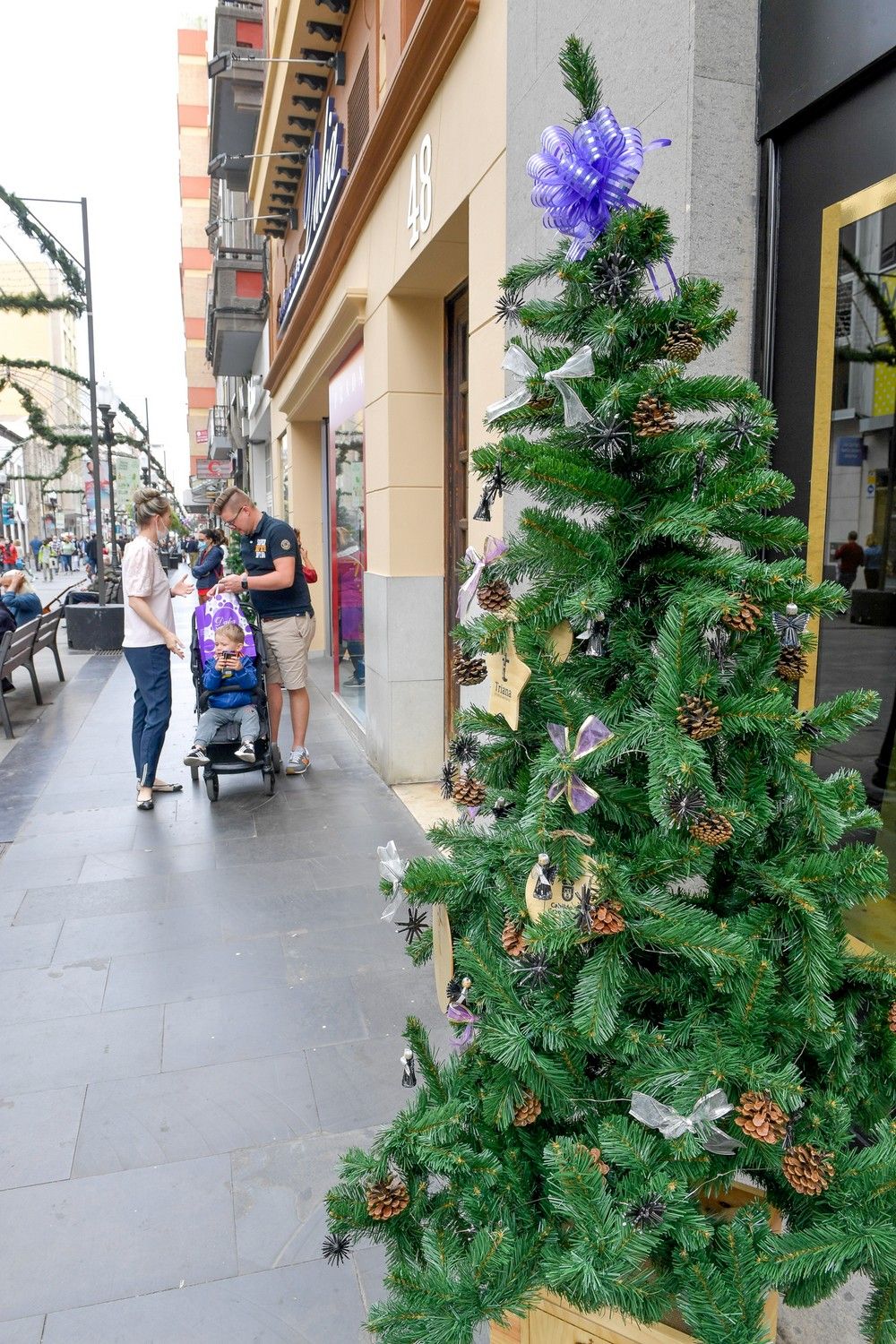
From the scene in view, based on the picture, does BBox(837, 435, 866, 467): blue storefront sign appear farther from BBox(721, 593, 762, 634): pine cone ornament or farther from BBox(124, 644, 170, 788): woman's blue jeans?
BBox(124, 644, 170, 788): woman's blue jeans

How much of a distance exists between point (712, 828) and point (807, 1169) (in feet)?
1.89

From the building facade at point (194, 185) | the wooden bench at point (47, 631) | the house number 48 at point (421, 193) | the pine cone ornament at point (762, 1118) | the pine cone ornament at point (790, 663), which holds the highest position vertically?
the building facade at point (194, 185)

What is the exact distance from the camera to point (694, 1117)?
1515 millimetres

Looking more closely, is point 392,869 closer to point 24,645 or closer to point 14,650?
point 14,650

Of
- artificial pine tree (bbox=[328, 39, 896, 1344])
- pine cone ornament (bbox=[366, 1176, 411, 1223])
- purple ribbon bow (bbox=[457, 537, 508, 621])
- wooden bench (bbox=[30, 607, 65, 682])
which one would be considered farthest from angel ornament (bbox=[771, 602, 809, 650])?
wooden bench (bbox=[30, 607, 65, 682])

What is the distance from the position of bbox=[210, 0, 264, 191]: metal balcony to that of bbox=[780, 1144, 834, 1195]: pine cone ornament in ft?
53.6

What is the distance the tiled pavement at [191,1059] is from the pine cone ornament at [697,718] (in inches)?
71.3

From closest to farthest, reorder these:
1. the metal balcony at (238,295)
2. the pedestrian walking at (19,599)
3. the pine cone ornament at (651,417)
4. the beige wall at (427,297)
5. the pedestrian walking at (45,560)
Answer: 1. the pine cone ornament at (651,417)
2. the beige wall at (427,297)
3. the pedestrian walking at (19,599)
4. the metal balcony at (238,295)
5. the pedestrian walking at (45,560)

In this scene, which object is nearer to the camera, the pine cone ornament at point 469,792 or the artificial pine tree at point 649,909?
the artificial pine tree at point 649,909

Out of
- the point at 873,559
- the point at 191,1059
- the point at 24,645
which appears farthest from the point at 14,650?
the point at 873,559

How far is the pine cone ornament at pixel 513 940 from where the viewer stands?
5.43 feet

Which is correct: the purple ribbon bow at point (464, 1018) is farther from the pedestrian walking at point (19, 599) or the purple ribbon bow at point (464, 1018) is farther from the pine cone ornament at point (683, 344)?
the pedestrian walking at point (19, 599)

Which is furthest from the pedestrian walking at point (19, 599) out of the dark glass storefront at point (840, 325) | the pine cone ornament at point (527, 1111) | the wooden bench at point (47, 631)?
the pine cone ornament at point (527, 1111)

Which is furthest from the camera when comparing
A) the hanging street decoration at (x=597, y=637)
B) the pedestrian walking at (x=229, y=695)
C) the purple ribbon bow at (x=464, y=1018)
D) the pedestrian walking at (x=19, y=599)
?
the pedestrian walking at (x=19, y=599)
